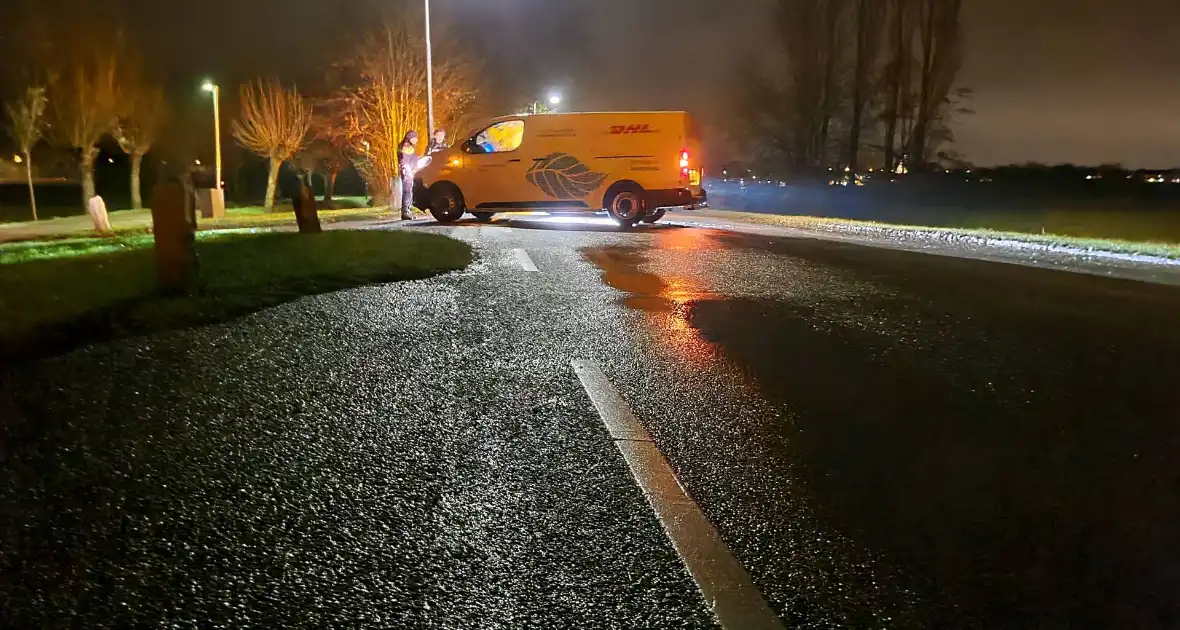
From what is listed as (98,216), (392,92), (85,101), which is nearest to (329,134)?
(392,92)

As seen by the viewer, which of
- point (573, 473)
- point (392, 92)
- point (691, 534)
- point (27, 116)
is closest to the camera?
point (691, 534)

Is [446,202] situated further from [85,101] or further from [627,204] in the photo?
[85,101]

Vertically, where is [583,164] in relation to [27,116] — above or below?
below

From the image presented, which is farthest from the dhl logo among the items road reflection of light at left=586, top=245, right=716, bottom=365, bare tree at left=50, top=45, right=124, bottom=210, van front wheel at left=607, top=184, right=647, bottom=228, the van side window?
bare tree at left=50, top=45, right=124, bottom=210

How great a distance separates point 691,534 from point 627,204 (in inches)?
584

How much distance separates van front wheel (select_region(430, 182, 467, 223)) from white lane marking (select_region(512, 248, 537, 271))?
20.9 feet

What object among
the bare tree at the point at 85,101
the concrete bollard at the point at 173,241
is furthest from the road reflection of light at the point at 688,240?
the bare tree at the point at 85,101

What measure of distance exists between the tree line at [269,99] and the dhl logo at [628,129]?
50.4 feet

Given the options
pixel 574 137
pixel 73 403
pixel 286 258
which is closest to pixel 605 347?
pixel 73 403

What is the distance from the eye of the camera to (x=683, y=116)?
17.4 meters

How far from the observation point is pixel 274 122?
36.2 meters

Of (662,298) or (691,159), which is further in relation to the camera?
(691,159)

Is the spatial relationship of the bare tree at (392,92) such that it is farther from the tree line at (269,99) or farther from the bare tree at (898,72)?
the bare tree at (898,72)

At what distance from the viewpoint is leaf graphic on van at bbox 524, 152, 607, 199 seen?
17.7 m
